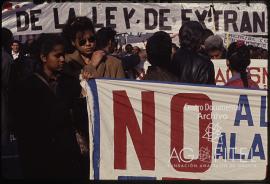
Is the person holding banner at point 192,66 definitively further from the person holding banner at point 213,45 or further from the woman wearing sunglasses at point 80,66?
the woman wearing sunglasses at point 80,66

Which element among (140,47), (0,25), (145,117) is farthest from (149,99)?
(140,47)

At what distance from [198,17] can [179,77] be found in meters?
1.75

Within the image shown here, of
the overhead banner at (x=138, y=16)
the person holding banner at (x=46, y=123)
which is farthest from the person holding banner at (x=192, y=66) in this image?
the person holding banner at (x=46, y=123)

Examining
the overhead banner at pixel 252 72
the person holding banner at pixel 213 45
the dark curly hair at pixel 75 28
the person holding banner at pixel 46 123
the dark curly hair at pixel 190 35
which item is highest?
the dark curly hair at pixel 75 28

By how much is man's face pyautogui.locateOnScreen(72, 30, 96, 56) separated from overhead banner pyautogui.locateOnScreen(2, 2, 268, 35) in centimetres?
55

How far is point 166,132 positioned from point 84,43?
1.21 m

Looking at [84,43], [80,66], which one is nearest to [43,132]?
[80,66]

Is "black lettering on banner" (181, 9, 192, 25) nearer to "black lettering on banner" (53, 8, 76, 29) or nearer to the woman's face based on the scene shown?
"black lettering on banner" (53, 8, 76, 29)

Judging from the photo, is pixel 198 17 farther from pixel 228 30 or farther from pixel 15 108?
pixel 15 108

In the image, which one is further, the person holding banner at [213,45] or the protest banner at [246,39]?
the protest banner at [246,39]

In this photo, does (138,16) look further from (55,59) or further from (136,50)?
(55,59)

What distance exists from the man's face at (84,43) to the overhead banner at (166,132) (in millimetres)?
313

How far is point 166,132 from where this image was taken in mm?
7270

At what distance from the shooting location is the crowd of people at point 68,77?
644 centimetres
